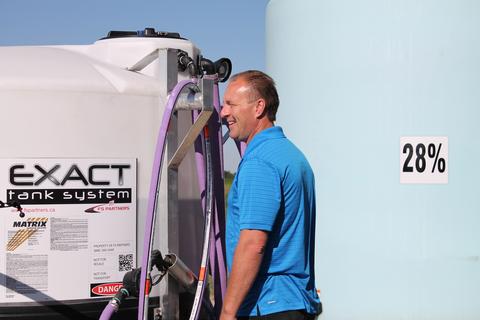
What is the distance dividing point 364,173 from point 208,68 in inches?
90.5

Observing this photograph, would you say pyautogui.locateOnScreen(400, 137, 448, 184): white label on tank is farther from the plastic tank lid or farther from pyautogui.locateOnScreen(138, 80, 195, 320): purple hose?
pyautogui.locateOnScreen(138, 80, 195, 320): purple hose

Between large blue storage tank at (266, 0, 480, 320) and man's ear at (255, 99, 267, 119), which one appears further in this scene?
large blue storage tank at (266, 0, 480, 320)

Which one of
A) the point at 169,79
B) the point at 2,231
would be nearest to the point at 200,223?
the point at 169,79

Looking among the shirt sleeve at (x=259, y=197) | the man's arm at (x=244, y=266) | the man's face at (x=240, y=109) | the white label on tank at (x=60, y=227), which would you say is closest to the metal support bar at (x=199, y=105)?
the man's face at (x=240, y=109)

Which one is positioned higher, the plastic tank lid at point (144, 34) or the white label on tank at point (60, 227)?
the plastic tank lid at point (144, 34)

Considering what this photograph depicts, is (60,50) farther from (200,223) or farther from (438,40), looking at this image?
(438,40)

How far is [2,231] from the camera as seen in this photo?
9.32 ft

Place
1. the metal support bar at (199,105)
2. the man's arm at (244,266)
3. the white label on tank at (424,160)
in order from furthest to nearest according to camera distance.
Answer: the white label on tank at (424,160), the metal support bar at (199,105), the man's arm at (244,266)

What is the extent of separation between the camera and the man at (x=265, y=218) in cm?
244

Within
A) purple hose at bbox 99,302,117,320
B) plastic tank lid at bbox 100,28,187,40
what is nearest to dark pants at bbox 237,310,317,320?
purple hose at bbox 99,302,117,320

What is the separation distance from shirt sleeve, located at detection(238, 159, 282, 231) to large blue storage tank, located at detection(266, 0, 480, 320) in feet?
9.74

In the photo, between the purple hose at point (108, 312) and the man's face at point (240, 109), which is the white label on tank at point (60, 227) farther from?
the man's face at point (240, 109)

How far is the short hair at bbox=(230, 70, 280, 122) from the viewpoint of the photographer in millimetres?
2625

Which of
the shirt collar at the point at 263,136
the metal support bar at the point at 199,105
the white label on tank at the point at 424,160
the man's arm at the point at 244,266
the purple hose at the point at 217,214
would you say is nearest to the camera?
the man's arm at the point at 244,266
